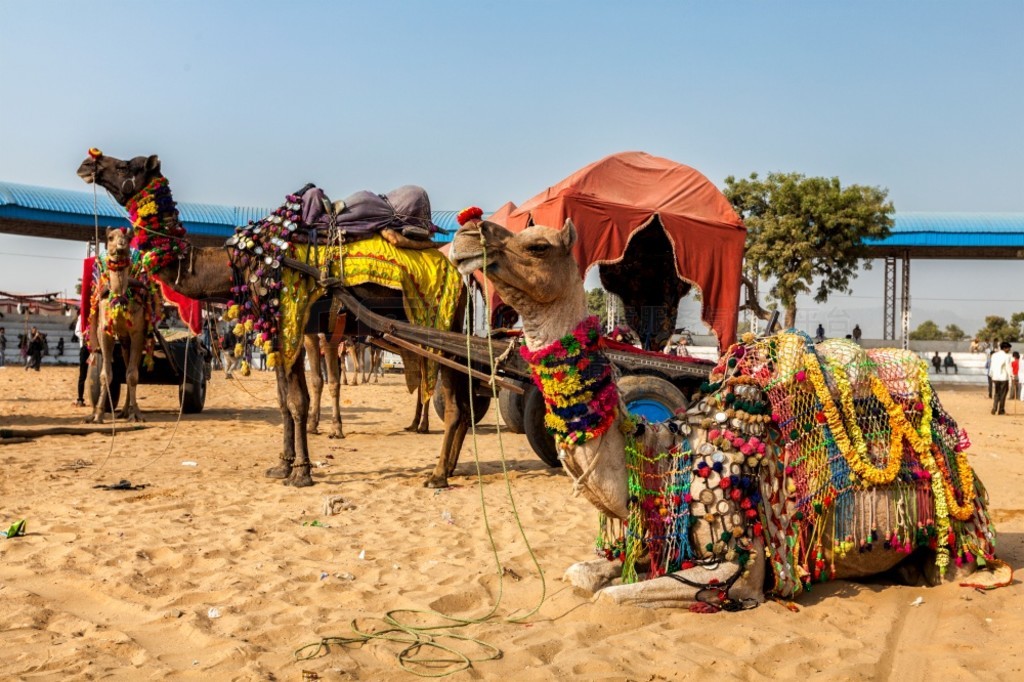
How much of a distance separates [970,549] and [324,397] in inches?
663

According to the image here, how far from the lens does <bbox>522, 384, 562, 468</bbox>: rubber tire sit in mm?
8352

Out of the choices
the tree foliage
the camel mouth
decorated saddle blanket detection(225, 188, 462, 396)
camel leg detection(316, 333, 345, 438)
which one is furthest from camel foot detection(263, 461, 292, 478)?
the tree foliage

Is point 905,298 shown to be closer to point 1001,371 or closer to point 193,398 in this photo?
point 1001,371

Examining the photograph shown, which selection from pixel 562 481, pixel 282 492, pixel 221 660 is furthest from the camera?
pixel 562 481

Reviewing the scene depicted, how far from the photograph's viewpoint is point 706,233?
915 cm

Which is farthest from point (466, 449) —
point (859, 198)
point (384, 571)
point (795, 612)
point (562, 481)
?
point (859, 198)

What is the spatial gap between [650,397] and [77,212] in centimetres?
2839

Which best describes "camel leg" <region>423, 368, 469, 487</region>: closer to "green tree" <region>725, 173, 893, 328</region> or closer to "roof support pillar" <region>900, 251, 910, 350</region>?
"green tree" <region>725, 173, 893, 328</region>

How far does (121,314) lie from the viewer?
12.2 meters

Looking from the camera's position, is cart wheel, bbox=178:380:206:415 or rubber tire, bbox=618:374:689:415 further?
cart wheel, bbox=178:380:206:415

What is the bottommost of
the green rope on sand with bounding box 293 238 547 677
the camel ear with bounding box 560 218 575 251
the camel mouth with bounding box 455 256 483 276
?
the green rope on sand with bounding box 293 238 547 677

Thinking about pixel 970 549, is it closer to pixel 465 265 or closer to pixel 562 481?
pixel 465 265

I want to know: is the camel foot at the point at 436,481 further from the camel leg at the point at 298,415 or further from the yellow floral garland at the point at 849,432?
the yellow floral garland at the point at 849,432

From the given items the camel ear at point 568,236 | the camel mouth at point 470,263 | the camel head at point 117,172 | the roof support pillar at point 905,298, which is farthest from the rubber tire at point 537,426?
the roof support pillar at point 905,298
